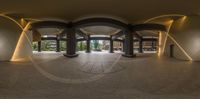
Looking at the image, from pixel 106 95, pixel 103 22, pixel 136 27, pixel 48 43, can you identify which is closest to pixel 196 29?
pixel 136 27

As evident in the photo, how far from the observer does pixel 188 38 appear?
2052cm

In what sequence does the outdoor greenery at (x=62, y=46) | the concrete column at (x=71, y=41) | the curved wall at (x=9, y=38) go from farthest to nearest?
the outdoor greenery at (x=62, y=46) < the concrete column at (x=71, y=41) < the curved wall at (x=9, y=38)

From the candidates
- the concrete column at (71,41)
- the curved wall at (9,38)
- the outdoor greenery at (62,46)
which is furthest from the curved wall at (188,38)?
Answer: the outdoor greenery at (62,46)

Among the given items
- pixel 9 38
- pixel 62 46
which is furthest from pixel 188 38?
pixel 62 46

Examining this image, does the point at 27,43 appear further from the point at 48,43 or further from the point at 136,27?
the point at 48,43

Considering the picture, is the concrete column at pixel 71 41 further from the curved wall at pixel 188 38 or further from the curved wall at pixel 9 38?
the curved wall at pixel 188 38

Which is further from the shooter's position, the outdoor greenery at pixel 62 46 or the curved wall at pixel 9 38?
the outdoor greenery at pixel 62 46

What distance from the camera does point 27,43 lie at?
2506 cm

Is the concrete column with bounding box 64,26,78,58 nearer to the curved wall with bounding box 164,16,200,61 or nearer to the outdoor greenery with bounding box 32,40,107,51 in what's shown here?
the curved wall with bounding box 164,16,200,61

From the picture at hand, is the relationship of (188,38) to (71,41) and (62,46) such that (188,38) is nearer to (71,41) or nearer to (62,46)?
(71,41)

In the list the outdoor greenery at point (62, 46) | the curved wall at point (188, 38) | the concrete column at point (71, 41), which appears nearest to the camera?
the curved wall at point (188, 38)

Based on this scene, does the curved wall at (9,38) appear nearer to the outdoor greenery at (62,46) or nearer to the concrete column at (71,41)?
the concrete column at (71,41)

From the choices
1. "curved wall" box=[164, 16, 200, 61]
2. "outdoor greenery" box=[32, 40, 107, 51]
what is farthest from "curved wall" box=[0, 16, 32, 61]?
A: "outdoor greenery" box=[32, 40, 107, 51]

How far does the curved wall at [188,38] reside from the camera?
20094mm
